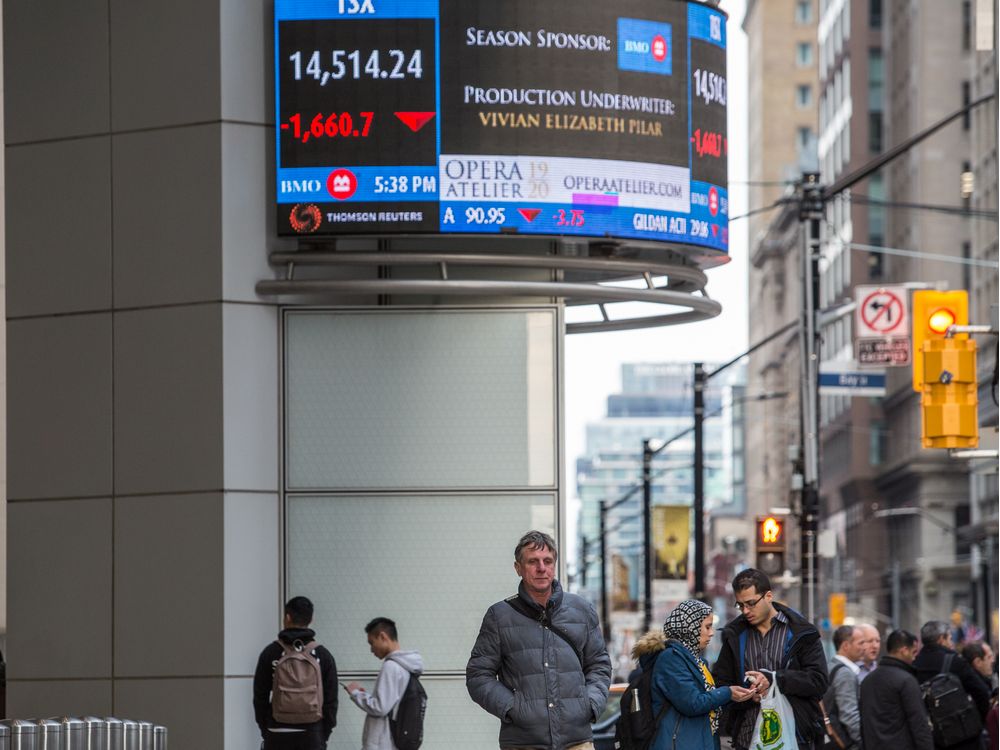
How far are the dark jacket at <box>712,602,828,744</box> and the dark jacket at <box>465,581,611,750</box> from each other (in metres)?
1.68

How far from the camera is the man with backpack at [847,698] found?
51.1 feet

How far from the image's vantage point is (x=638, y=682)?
413 inches

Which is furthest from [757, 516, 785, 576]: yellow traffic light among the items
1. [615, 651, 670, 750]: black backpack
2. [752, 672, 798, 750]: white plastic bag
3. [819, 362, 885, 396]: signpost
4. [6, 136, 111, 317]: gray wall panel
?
[615, 651, 670, 750]: black backpack

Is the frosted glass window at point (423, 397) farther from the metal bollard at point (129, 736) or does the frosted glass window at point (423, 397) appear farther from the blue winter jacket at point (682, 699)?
the blue winter jacket at point (682, 699)

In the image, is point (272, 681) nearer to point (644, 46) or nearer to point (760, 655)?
point (760, 655)

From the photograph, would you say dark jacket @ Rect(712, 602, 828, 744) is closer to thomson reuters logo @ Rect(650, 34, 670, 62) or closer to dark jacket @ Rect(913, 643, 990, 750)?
dark jacket @ Rect(913, 643, 990, 750)

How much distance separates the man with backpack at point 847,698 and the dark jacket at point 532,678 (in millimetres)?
6302

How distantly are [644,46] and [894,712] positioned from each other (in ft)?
17.8

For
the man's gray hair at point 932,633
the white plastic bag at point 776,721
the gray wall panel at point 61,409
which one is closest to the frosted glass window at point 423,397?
the gray wall panel at point 61,409

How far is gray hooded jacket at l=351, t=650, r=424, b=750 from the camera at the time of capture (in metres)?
13.3

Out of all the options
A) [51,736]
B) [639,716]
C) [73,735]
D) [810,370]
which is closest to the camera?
[639,716]

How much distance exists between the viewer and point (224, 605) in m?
13.6

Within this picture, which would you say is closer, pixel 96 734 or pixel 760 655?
pixel 760 655

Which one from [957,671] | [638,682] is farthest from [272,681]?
[957,671]
